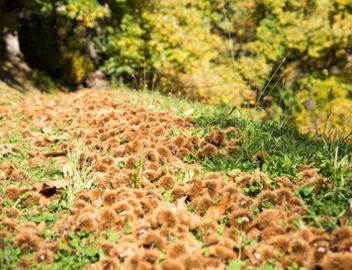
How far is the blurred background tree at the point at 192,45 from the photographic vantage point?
1171cm

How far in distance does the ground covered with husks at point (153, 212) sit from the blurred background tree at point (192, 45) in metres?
6.53

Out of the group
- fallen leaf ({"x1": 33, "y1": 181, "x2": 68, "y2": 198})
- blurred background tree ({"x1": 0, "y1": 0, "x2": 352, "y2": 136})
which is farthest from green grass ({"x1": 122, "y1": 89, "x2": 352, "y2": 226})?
blurred background tree ({"x1": 0, "y1": 0, "x2": 352, "y2": 136})

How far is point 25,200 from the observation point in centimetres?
302

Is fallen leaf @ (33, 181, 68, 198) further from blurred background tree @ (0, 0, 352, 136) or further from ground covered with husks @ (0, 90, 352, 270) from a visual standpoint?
blurred background tree @ (0, 0, 352, 136)

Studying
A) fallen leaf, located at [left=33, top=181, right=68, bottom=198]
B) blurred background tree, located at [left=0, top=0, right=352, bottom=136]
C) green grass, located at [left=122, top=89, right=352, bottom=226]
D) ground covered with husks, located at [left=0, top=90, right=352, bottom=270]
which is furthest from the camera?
blurred background tree, located at [left=0, top=0, right=352, bottom=136]

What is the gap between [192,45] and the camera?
38.5ft

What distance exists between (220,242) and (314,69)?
15210 mm

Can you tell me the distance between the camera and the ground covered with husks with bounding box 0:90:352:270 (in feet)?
7.33

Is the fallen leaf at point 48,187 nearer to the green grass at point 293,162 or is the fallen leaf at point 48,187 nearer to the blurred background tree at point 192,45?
the green grass at point 293,162

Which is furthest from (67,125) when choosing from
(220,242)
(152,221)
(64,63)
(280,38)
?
(280,38)

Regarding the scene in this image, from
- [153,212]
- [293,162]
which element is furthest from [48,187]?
[293,162]

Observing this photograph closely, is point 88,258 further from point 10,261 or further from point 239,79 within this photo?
point 239,79

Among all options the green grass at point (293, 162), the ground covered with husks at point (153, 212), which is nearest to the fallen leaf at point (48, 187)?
the ground covered with husks at point (153, 212)

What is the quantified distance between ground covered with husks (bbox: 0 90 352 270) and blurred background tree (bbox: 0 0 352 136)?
6.53 meters
